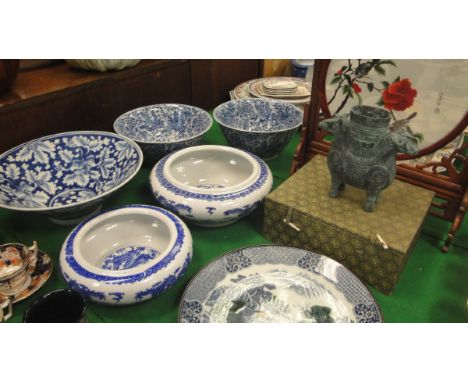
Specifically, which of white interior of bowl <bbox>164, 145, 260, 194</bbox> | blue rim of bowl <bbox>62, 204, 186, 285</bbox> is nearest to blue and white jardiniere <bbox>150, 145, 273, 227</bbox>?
white interior of bowl <bbox>164, 145, 260, 194</bbox>

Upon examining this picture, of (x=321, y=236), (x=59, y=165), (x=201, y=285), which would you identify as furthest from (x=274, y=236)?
(x=59, y=165)

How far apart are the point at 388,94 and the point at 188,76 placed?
37.6 inches

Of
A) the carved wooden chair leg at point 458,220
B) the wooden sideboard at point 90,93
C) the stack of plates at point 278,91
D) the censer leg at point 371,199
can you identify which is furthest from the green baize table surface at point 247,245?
the stack of plates at point 278,91

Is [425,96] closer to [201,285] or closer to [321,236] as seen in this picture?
[321,236]

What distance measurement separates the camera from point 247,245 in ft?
3.11

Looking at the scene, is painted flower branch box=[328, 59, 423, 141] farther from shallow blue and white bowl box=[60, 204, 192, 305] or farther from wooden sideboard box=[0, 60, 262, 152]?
wooden sideboard box=[0, 60, 262, 152]

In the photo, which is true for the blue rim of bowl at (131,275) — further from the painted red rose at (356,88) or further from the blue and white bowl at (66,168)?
the painted red rose at (356,88)

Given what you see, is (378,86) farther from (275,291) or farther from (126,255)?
(126,255)

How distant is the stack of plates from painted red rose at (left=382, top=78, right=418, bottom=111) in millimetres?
523

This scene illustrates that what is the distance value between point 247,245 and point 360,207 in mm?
295

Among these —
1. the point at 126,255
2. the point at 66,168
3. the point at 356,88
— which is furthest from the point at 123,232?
the point at 356,88

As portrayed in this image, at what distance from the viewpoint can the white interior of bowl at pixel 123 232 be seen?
2.80ft

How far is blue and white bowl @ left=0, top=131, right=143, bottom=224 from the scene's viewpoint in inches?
39.9

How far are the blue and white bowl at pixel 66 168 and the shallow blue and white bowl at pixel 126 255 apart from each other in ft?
0.41
